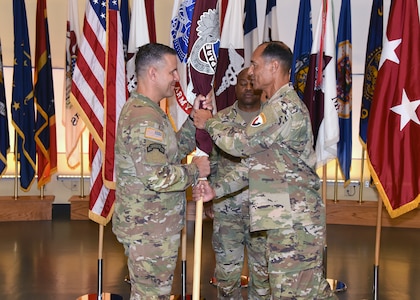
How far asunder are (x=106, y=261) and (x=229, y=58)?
79.7 inches

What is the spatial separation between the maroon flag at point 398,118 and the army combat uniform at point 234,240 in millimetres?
785

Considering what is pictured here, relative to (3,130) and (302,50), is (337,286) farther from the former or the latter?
(3,130)

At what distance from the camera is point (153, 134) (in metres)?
2.78

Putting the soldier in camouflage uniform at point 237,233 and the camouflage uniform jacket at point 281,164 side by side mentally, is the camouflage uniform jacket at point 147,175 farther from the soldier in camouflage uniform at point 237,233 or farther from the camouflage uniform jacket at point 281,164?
the soldier in camouflage uniform at point 237,233

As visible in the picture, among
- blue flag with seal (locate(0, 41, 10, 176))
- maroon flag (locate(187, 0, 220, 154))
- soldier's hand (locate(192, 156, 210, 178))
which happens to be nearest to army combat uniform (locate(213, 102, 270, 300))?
maroon flag (locate(187, 0, 220, 154))

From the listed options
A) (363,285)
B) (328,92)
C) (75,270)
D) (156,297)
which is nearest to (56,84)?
(75,270)

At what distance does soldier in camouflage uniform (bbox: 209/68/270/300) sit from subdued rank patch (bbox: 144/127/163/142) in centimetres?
122

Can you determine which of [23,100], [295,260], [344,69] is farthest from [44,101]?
[295,260]

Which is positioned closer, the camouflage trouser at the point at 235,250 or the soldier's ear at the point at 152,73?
the soldier's ear at the point at 152,73

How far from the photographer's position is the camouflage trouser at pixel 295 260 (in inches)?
120

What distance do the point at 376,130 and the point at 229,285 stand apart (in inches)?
53.2

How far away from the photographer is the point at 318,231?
3072 mm

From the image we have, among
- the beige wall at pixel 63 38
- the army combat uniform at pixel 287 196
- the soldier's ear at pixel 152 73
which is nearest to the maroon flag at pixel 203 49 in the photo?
the army combat uniform at pixel 287 196

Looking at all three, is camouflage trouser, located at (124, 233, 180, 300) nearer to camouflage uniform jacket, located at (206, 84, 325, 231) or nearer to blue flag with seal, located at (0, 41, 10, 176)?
camouflage uniform jacket, located at (206, 84, 325, 231)
